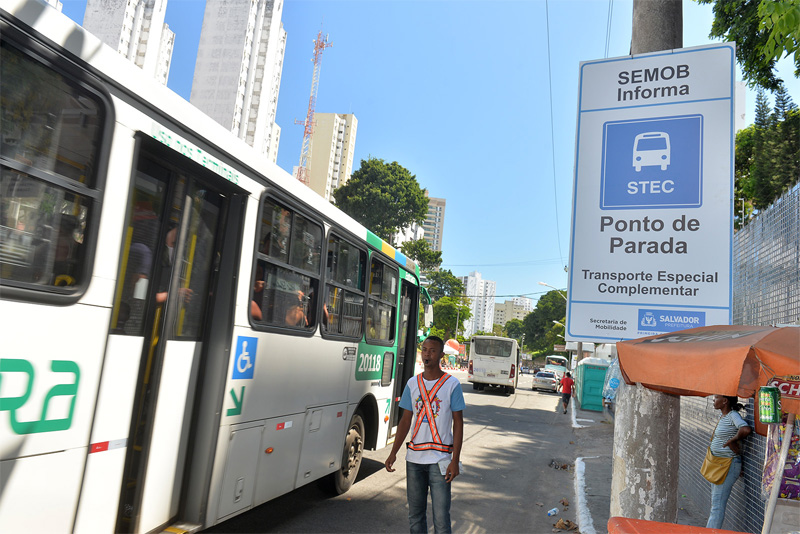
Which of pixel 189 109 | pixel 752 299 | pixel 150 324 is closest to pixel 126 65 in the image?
pixel 189 109

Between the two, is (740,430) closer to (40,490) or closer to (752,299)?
(752,299)

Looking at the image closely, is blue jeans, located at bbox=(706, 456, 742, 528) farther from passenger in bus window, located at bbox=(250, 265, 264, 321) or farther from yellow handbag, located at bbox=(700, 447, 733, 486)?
passenger in bus window, located at bbox=(250, 265, 264, 321)

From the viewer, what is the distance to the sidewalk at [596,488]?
657cm

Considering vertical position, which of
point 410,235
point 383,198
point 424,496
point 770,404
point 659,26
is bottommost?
point 424,496

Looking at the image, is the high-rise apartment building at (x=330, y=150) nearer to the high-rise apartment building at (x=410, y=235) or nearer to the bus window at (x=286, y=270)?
the high-rise apartment building at (x=410, y=235)

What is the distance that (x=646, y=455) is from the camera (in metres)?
3.37

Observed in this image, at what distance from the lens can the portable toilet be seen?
22203mm

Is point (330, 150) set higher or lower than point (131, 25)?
higher

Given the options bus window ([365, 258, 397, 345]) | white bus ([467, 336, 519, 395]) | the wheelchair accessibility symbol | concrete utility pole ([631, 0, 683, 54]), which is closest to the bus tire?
bus window ([365, 258, 397, 345])

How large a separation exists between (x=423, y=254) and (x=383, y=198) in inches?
334

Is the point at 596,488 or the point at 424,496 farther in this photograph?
the point at 596,488

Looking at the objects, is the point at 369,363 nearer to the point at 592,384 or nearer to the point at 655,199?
the point at 655,199

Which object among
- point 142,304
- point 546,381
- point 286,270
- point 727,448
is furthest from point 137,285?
point 546,381

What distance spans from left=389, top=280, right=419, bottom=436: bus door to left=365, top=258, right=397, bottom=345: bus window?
1.19 feet
